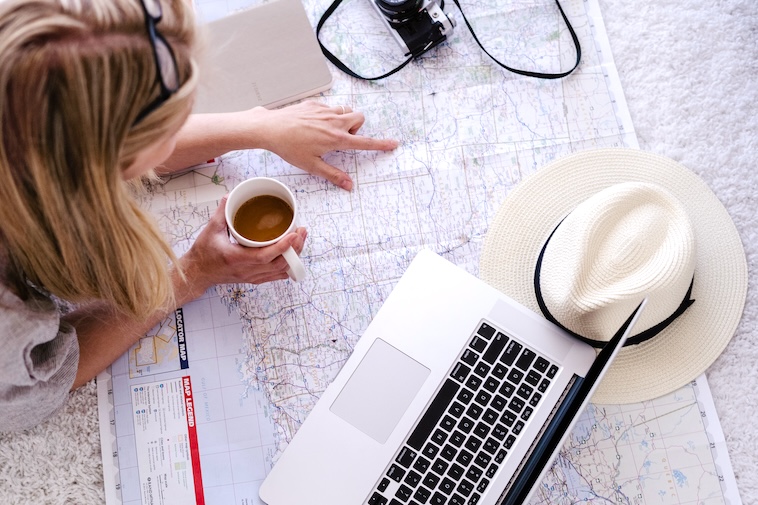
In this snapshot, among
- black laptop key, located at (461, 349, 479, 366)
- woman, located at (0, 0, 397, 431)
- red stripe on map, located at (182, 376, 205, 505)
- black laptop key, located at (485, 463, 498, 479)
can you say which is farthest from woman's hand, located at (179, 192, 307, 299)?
black laptop key, located at (485, 463, 498, 479)

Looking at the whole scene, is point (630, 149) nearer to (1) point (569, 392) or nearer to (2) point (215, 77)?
(1) point (569, 392)

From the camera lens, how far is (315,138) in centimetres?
81

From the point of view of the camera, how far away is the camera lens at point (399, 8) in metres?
0.83

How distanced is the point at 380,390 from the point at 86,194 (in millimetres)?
390

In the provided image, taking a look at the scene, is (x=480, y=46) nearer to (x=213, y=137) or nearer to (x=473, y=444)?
(x=213, y=137)

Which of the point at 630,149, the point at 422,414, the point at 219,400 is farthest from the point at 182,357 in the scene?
the point at 630,149

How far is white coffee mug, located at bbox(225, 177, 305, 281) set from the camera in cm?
69

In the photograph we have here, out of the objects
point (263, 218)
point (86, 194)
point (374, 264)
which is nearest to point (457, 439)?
point (374, 264)

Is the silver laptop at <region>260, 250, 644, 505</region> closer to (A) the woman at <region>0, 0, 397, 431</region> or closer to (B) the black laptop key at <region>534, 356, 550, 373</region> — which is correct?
(B) the black laptop key at <region>534, 356, 550, 373</region>

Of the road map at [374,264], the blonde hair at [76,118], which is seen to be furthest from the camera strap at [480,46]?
the blonde hair at [76,118]

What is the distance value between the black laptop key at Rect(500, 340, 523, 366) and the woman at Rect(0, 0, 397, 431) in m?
0.27

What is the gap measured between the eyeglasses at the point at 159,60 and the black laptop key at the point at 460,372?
1.42ft

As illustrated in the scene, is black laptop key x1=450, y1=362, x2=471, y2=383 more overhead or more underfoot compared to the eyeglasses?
more underfoot

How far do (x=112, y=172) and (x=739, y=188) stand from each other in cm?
75
